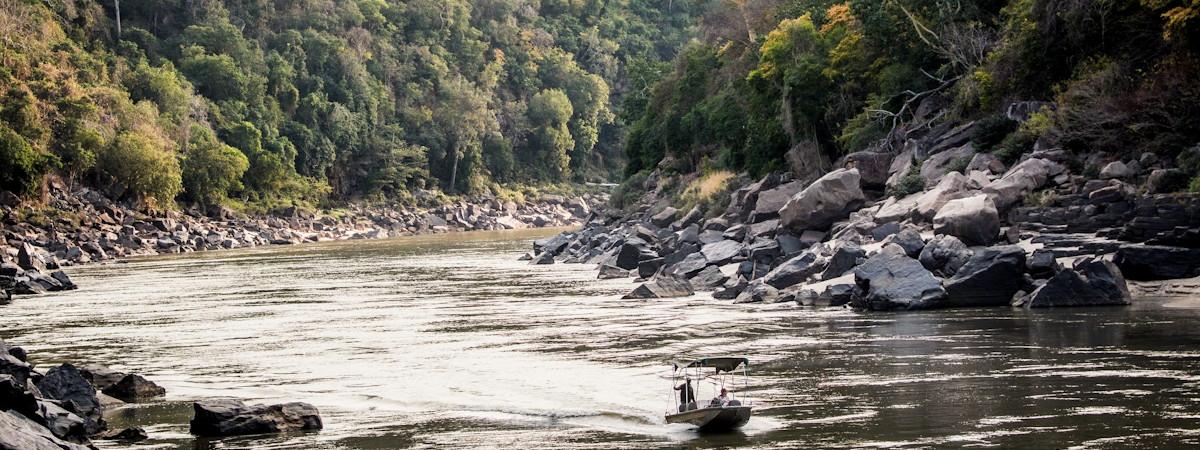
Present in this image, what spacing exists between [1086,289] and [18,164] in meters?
55.2

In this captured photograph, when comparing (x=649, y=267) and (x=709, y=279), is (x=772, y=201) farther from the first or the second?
(x=709, y=279)

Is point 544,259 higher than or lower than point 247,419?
higher

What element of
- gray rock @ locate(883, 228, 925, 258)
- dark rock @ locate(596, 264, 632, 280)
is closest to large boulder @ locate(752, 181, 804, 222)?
dark rock @ locate(596, 264, 632, 280)

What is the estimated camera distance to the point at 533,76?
158 m

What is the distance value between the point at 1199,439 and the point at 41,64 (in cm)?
8248

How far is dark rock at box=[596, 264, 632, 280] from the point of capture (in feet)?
131

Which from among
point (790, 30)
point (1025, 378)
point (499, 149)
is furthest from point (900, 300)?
point (499, 149)

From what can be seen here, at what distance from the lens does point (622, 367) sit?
19.4 metres

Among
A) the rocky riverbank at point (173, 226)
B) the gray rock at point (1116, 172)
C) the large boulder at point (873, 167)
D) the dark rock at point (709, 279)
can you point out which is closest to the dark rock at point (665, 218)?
the large boulder at point (873, 167)

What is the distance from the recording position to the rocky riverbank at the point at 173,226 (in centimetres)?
5478

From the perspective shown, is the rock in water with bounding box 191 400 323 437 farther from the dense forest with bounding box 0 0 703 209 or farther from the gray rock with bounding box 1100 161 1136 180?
the dense forest with bounding box 0 0 703 209

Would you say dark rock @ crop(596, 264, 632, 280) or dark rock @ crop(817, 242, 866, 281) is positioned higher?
dark rock @ crop(817, 242, 866, 281)

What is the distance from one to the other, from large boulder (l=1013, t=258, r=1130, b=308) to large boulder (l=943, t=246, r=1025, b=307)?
2.11 ft

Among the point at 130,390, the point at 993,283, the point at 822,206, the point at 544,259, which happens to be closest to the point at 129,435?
the point at 130,390
